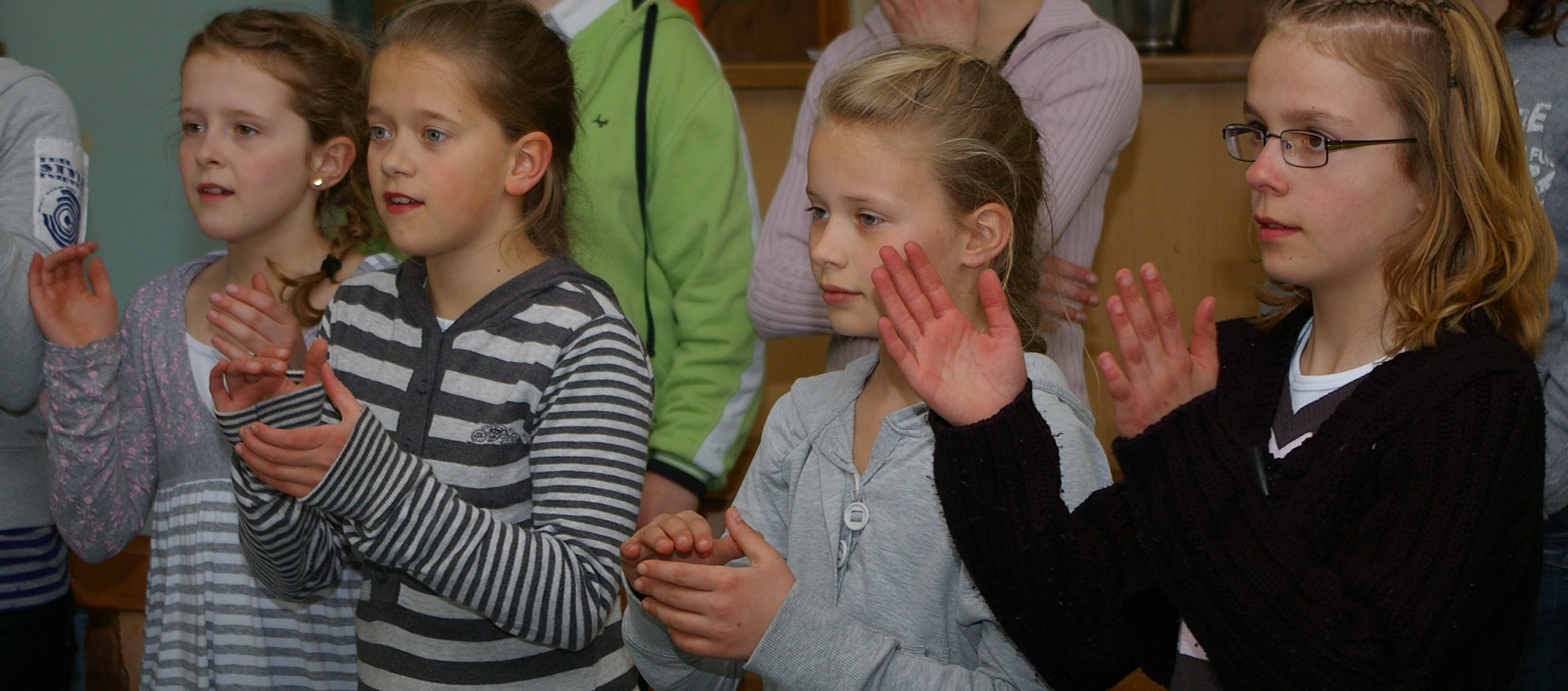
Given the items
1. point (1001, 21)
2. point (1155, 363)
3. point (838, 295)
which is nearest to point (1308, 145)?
point (1155, 363)

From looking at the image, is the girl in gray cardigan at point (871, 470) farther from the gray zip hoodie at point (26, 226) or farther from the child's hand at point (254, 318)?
the gray zip hoodie at point (26, 226)

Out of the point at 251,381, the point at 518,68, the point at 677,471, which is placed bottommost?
the point at 677,471

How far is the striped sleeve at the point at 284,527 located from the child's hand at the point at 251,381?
1cm

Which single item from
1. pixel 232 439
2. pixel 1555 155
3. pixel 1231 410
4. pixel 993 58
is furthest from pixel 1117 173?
pixel 232 439

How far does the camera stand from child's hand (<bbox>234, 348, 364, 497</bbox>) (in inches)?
50.0

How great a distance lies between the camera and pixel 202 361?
175 centimetres

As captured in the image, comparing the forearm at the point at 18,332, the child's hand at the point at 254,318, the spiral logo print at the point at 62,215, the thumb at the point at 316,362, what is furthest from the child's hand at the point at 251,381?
→ the spiral logo print at the point at 62,215

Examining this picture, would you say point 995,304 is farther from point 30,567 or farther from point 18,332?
point 30,567

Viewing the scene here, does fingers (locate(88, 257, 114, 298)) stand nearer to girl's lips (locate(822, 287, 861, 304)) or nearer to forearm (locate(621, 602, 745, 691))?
forearm (locate(621, 602, 745, 691))

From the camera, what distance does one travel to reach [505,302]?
4.91 ft

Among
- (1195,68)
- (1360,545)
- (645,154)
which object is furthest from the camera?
(1195,68)

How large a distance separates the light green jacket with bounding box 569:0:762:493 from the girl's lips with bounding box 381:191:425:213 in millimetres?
370

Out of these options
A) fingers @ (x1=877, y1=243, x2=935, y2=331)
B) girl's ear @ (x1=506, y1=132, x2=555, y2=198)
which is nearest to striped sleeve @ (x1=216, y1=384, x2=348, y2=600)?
girl's ear @ (x1=506, y1=132, x2=555, y2=198)

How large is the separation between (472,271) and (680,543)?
505 mm
